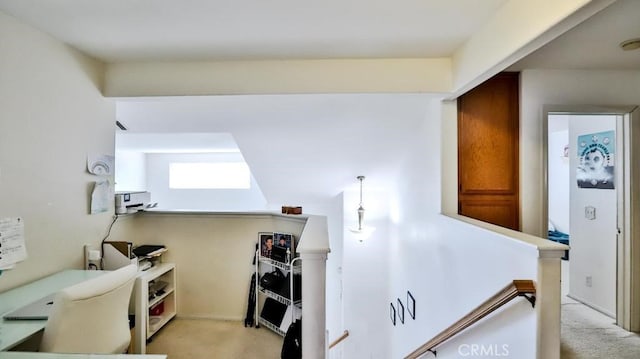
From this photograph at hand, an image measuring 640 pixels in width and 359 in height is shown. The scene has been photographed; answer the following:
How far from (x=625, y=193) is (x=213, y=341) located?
3968mm

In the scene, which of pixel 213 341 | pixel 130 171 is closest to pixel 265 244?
pixel 213 341

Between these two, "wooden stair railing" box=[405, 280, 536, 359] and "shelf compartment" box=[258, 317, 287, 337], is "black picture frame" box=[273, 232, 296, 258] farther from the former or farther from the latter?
"wooden stair railing" box=[405, 280, 536, 359]

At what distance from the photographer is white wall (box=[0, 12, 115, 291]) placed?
71.3 inches

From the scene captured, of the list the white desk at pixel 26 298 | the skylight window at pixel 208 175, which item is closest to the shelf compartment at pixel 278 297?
the white desk at pixel 26 298

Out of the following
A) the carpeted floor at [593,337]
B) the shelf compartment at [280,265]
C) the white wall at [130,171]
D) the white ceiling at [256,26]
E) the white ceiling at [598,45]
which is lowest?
the carpeted floor at [593,337]

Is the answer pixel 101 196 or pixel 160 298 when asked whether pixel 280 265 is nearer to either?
pixel 160 298

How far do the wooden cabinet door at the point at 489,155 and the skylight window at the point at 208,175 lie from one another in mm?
5426

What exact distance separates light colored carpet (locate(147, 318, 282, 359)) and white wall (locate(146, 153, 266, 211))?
13.1 ft

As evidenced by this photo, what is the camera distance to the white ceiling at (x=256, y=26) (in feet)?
5.46

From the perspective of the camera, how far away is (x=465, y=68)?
2.19 metres

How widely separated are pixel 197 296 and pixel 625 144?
14.5 ft

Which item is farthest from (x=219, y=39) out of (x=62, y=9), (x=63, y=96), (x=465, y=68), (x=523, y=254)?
(x=523, y=254)

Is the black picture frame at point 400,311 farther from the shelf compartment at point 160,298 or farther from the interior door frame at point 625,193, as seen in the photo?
the shelf compartment at point 160,298

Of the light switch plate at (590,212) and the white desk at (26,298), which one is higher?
the light switch plate at (590,212)
